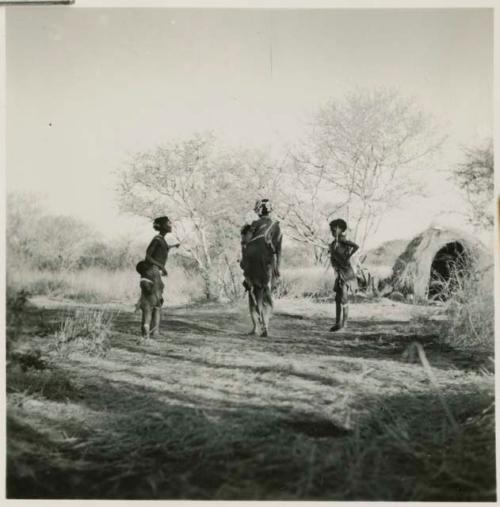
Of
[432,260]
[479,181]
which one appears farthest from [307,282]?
[479,181]

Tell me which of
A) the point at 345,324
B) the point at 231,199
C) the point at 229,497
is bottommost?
the point at 229,497

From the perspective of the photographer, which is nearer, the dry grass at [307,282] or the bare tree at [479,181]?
the bare tree at [479,181]

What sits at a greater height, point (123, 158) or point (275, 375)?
point (123, 158)

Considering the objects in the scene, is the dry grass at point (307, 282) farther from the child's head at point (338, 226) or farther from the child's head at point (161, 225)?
the child's head at point (161, 225)

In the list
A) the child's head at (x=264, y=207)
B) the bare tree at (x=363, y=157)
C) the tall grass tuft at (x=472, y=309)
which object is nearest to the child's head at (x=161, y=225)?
the child's head at (x=264, y=207)

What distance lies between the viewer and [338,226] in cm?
534

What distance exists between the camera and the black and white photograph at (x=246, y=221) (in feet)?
16.4

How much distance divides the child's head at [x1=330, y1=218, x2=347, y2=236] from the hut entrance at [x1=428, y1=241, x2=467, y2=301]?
0.74 metres

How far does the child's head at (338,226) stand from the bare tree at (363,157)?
5 centimetres

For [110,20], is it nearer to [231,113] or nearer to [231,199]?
[231,113]

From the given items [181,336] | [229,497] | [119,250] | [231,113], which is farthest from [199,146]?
[229,497]

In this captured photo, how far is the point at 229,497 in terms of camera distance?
4.73m

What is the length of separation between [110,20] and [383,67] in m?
2.12

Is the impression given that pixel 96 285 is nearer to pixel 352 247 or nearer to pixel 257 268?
pixel 257 268
